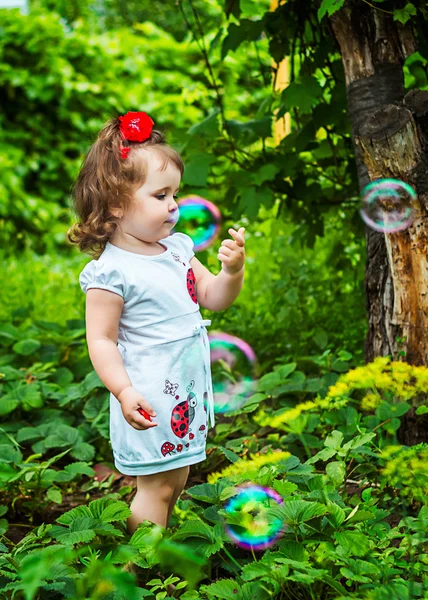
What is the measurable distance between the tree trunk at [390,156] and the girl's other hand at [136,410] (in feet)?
3.24

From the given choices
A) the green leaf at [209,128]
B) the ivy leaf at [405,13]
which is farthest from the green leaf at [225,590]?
the green leaf at [209,128]

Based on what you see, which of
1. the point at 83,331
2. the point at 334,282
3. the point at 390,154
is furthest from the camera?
the point at 334,282

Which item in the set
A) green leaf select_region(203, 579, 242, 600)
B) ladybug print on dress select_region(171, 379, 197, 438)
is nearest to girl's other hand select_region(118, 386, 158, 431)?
ladybug print on dress select_region(171, 379, 197, 438)

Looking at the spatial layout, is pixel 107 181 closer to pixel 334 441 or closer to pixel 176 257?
pixel 176 257

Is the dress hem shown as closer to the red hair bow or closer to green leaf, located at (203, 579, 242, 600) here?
green leaf, located at (203, 579, 242, 600)

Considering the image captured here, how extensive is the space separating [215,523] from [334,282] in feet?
6.79

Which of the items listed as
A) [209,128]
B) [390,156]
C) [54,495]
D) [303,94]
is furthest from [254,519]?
[209,128]

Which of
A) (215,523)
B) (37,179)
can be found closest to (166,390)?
(215,523)

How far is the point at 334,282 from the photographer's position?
3.83 m

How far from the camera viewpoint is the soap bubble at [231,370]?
2982 millimetres

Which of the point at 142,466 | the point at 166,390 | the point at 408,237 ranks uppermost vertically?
the point at 408,237

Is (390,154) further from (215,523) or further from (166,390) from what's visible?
(215,523)

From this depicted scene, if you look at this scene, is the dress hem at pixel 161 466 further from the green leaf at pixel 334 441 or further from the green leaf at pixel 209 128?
the green leaf at pixel 209 128

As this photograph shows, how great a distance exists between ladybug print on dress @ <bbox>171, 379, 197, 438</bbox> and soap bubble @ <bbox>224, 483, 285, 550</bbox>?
22 cm
